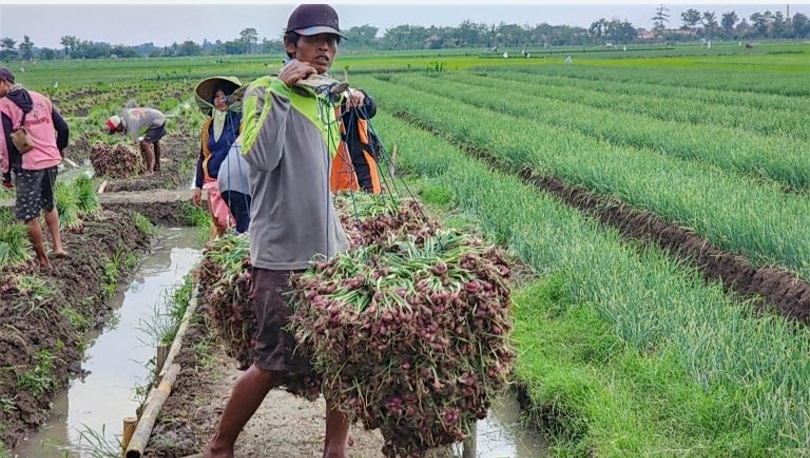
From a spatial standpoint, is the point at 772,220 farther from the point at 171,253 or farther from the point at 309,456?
the point at 171,253

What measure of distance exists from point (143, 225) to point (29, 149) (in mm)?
2783

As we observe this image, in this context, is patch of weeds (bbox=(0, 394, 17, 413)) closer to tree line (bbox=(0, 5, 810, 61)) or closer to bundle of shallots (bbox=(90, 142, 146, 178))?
bundle of shallots (bbox=(90, 142, 146, 178))

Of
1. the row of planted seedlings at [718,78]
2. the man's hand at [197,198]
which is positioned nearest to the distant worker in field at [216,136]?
the man's hand at [197,198]

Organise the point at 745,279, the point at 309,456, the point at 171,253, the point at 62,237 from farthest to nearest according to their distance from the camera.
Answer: the point at 171,253, the point at 62,237, the point at 745,279, the point at 309,456

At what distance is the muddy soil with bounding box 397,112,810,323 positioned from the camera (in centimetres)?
519

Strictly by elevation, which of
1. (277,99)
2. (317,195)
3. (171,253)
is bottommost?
(171,253)

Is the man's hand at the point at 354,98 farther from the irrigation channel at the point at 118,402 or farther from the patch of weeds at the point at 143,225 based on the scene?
the patch of weeds at the point at 143,225

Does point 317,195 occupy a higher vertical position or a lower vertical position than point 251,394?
higher

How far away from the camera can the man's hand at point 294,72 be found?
282cm

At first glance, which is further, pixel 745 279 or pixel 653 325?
pixel 745 279

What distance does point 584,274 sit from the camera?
5.18 m

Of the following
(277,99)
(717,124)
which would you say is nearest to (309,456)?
(277,99)

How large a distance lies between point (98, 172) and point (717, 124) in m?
9.26

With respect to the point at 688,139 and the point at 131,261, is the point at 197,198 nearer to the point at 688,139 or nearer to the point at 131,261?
the point at 131,261
